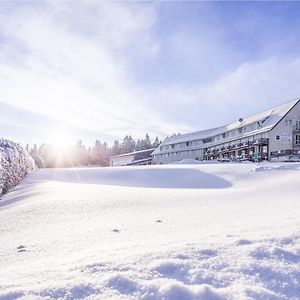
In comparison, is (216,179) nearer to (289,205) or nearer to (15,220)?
(289,205)

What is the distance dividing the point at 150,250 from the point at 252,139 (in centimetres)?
4254

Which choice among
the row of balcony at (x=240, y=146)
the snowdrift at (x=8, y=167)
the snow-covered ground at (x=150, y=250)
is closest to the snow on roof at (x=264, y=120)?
the row of balcony at (x=240, y=146)

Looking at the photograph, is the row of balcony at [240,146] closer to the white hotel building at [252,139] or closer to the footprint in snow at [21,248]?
the white hotel building at [252,139]

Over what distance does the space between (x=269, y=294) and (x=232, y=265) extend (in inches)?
21.6

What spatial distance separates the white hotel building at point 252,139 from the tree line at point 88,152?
1189 inches

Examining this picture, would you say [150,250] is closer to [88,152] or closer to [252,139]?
[252,139]

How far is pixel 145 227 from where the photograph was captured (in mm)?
5676

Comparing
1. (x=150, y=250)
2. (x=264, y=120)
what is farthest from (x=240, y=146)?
(x=150, y=250)

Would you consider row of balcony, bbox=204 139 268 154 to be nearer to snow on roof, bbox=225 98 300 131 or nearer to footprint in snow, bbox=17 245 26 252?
snow on roof, bbox=225 98 300 131

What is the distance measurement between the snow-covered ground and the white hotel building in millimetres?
28059

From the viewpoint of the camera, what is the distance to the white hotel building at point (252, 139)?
129ft

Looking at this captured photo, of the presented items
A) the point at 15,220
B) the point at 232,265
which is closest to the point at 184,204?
the point at 15,220

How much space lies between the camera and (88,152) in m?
99.9

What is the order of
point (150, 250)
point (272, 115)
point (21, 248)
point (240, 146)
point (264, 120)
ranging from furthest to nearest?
point (240, 146) → point (264, 120) → point (272, 115) → point (21, 248) → point (150, 250)
